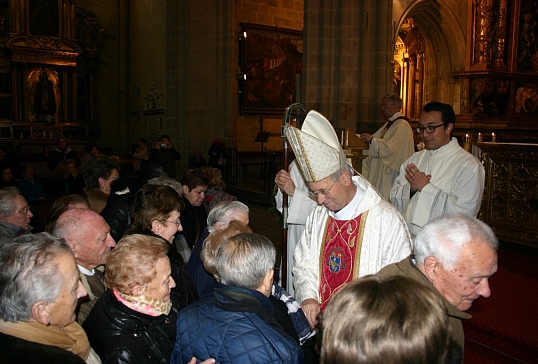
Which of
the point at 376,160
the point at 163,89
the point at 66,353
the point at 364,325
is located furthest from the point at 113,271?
the point at 163,89

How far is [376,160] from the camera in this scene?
6.59m

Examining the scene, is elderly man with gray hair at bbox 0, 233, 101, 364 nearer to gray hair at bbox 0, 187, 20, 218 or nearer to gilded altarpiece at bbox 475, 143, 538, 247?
gray hair at bbox 0, 187, 20, 218

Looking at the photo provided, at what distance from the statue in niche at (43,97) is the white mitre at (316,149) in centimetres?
A: 1648

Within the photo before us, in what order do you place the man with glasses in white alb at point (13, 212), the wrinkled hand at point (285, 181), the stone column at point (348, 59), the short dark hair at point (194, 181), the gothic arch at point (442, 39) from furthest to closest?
the gothic arch at point (442, 39), the stone column at point (348, 59), the short dark hair at point (194, 181), the wrinkled hand at point (285, 181), the man with glasses in white alb at point (13, 212)

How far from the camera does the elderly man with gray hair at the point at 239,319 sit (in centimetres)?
176

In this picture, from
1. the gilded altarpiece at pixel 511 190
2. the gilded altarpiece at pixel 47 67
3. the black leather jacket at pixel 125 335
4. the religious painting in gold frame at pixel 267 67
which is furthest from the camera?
the gilded altarpiece at pixel 47 67

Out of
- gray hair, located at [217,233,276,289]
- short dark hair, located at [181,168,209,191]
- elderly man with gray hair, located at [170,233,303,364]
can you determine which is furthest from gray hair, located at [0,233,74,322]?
short dark hair, located at [181,168,209,191]

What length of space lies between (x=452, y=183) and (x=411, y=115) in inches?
429

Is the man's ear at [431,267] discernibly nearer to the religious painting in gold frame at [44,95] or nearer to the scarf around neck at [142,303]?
the scarf around neck at [142,303]

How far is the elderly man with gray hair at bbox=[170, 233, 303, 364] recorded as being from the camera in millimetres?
1758

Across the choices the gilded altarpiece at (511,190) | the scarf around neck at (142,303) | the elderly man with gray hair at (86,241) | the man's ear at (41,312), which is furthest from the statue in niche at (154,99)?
the man's ear at (41,312)

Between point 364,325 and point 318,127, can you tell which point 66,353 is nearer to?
point 364,325

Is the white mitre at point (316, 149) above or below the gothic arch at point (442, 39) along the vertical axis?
below

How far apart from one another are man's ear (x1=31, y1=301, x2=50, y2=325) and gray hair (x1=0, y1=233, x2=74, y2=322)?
12mm
